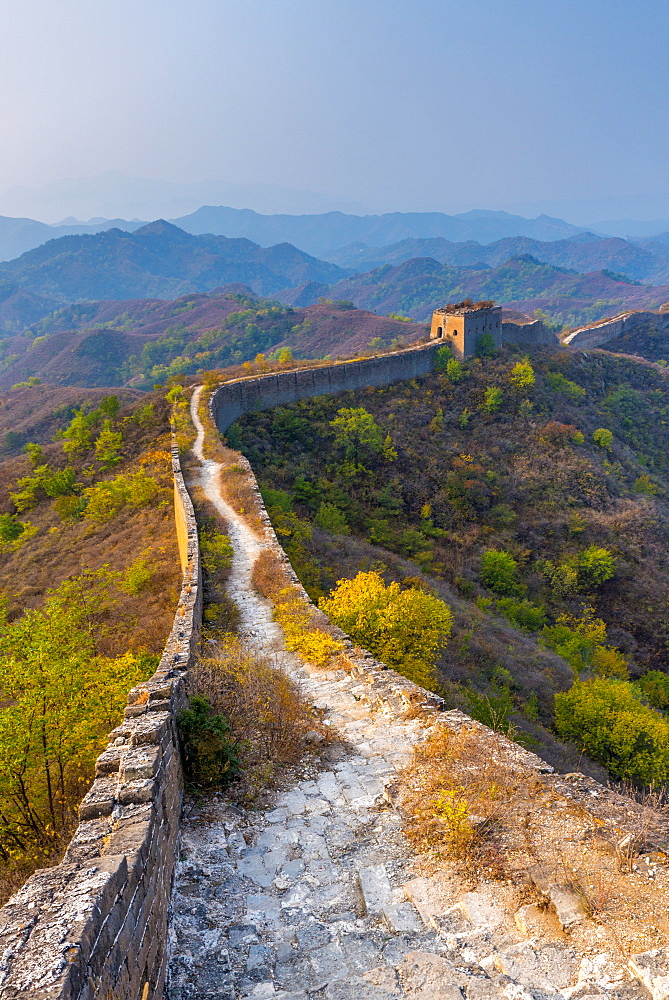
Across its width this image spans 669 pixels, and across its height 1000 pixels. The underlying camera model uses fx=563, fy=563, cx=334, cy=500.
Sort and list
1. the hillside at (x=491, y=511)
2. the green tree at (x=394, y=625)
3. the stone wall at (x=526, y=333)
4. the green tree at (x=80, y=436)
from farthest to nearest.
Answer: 1. the stone wall at (x=526, y=333)
2. the green tree at (x=80, y=436)
3. the hillside at (x=491, y=511)
4. the green tree at (x=394, y=625)

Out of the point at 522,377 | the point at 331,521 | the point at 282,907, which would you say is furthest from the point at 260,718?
the point at 522,377

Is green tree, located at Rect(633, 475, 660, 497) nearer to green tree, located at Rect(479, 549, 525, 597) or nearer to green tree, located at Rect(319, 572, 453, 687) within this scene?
green tree, located at Rect(479, 549, 525, 597)

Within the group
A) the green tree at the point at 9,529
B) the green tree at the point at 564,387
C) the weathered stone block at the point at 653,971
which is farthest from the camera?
the green tree at the point at 564,387

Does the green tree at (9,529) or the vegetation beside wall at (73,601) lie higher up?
the vegetation beside wall at (73,601)

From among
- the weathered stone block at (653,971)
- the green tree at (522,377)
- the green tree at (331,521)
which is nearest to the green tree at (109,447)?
the green tree at (331,521)

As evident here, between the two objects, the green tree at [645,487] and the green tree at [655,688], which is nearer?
the green tree at [655,688]

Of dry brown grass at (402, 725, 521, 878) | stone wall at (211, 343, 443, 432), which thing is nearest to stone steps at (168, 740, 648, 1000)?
dry brown grass at (402, 725, 521, 878)

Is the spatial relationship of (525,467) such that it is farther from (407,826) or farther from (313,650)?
(407,826)

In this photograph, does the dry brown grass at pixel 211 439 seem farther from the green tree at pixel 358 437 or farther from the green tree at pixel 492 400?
the green tree at pixel 492 400
